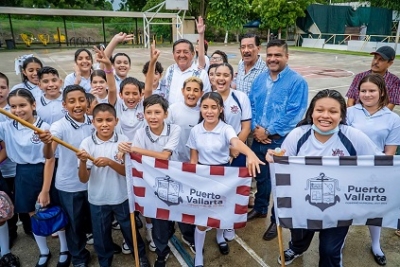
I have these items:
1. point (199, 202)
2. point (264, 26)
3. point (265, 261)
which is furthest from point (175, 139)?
point (264, 26)

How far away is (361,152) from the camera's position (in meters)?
2.58

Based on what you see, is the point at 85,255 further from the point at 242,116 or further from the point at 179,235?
the point at 242,116

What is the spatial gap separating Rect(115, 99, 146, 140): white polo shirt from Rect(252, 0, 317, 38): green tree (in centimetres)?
2930

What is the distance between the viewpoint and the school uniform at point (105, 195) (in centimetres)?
275

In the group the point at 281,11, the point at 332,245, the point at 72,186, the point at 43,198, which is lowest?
the point at 332,245

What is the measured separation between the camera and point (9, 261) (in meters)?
3.05

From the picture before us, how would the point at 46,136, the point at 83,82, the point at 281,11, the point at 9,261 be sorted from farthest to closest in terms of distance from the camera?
the point at 281,11
the point at 83,82
the point at 9,261
the point at 46,136

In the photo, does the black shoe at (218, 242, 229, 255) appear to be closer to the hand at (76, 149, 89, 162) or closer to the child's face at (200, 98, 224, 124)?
the child's face at (200, 98, 224, 124)

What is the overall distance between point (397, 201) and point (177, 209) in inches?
75.9

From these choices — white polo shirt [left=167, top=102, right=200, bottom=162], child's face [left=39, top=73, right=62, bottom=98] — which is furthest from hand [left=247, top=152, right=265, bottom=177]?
child's face [left=39, top=73, right=62, bottom=98]

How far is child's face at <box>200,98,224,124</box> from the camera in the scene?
295 cm

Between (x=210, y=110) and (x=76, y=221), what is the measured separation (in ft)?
5.44

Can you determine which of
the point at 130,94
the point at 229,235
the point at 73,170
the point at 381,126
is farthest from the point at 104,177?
the point at 381,126

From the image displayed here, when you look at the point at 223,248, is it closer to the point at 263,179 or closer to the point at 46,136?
the point at 263,179
